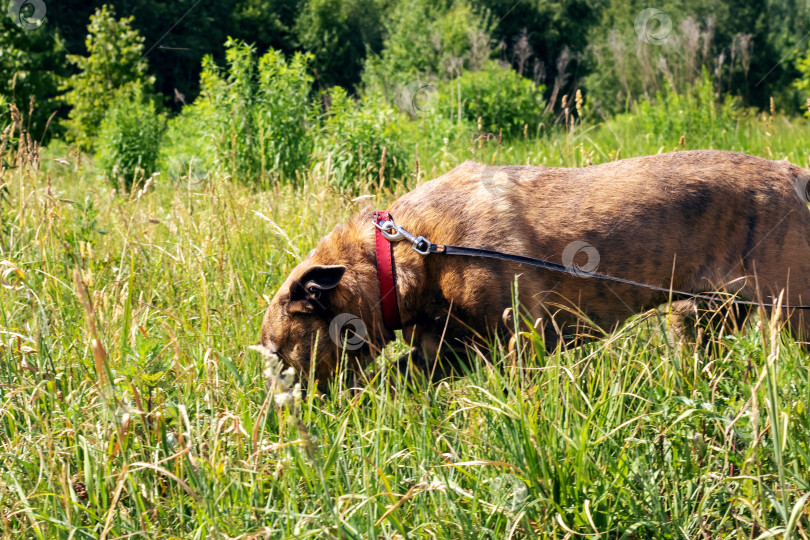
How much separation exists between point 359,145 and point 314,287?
414cm

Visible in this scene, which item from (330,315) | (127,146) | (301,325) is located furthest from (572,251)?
(127,146)

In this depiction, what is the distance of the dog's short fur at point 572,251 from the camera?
3209 mm

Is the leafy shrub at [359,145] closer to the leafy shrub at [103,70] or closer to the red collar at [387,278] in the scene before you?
the red collar at [387,278]

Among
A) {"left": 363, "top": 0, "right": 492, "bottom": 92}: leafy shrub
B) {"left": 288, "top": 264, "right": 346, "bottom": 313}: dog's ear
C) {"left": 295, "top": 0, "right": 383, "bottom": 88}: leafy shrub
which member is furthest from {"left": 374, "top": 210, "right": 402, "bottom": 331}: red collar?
{"left": 295, "top": 0, "right": 383, "bottom": 88}: leafy shrub

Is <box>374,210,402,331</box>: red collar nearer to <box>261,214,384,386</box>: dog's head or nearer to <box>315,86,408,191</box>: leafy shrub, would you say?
<box>261,214,384,386</box>: dog's head

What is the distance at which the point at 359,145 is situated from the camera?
707cm

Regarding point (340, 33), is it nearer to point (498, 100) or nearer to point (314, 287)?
point (498, 100)

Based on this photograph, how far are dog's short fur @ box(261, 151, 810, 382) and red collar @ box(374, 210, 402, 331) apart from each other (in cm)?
3

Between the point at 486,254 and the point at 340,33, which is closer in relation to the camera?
the point at 486,254

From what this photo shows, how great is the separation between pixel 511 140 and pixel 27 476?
25.4 ft

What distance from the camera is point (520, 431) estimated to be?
7.23ft

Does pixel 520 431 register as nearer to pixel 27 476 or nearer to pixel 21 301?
pixel 27 476

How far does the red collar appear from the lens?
128 inches

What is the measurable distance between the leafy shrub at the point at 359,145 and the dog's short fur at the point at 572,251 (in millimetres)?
3499
